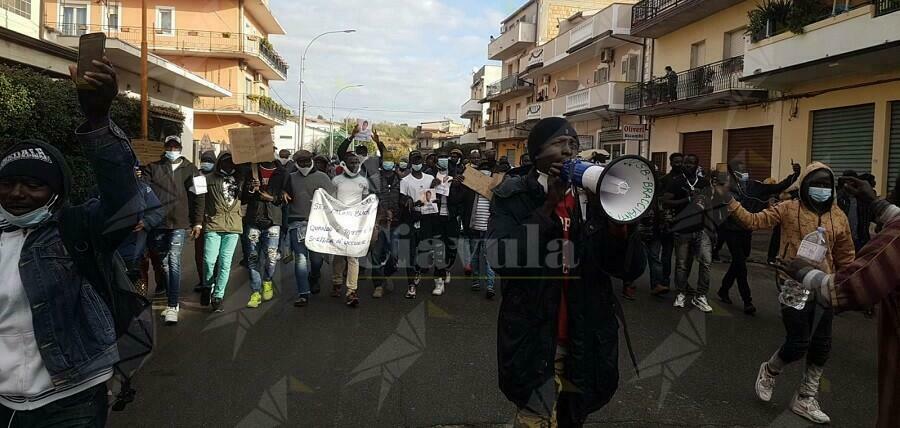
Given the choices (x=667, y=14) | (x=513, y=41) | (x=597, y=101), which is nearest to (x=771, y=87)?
(x=667, y=14)

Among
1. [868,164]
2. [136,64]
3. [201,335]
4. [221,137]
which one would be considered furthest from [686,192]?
[221,137]

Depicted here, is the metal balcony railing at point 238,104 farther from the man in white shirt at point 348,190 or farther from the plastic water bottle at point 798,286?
the plastic water bottle at point 798,286

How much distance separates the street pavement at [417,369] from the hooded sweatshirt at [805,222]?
3.54 feet

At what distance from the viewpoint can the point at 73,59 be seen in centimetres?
1622

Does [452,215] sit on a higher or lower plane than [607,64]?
lower

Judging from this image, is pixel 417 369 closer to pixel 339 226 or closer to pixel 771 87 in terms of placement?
pixel 339 226

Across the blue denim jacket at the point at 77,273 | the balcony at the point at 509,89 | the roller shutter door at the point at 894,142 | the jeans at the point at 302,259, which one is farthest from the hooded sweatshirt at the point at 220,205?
the balcony at the point at 509,89

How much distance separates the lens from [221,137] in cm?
3766

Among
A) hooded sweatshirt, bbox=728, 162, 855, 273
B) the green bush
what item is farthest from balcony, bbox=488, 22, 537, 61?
hooded sweatshirt, bbox=728, 162, 855, 273

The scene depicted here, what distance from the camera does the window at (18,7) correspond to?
59.0ft

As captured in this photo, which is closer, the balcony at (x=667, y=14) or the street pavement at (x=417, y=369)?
the street pavement at (x=417, y=369)

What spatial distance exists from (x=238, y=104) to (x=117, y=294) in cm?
3683

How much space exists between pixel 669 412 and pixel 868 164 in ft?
43.4

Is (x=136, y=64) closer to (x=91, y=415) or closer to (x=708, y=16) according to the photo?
(x=708, y=16)
